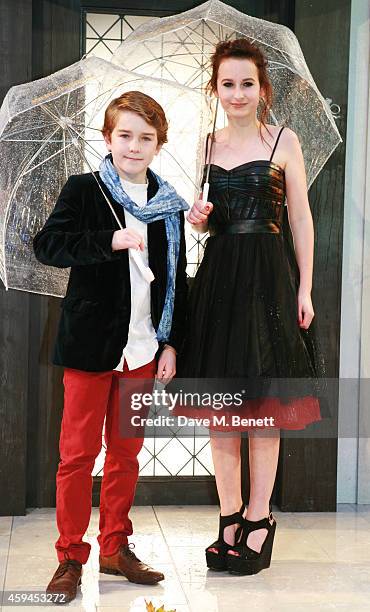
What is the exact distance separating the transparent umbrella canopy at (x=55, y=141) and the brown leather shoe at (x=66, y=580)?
2.64 ft

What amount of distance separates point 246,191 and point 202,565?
1.17 metres

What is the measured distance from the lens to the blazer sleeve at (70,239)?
2725mm

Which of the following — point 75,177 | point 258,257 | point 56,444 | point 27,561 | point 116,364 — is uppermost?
point 75,177

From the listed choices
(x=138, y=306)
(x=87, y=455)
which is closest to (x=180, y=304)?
(x=138, y=306)

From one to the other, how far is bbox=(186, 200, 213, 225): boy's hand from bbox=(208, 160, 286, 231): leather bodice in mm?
109

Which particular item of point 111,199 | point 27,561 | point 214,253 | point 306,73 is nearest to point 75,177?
point 111,199

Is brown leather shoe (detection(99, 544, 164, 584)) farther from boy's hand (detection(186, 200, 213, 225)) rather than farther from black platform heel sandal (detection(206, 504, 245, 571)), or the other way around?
boy's hand (detection(186, 200, 213, 225))

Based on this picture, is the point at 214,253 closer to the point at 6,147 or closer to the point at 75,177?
the point at 75,177

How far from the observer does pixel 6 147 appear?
2.87 m

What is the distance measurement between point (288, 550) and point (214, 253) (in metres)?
1.05

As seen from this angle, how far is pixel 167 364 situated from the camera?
292 centimetres

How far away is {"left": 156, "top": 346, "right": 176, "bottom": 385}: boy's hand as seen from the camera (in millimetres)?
2918

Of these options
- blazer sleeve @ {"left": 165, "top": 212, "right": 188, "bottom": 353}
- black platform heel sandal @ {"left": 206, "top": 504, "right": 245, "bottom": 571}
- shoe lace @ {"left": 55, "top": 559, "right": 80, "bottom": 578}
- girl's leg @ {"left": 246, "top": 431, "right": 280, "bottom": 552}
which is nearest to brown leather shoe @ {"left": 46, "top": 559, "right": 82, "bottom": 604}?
shoe lace @ {"left": 55, "top": 559, "right": 80, "bottom": 578}

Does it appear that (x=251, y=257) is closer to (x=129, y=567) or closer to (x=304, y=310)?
(x=304, y=310)
